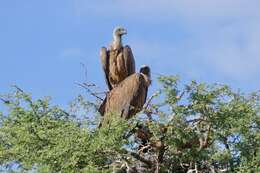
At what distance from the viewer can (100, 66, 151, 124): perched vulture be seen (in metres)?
14.5

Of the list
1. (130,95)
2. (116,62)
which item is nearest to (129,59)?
(116,62)

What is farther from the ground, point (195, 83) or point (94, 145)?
point (195, 83)

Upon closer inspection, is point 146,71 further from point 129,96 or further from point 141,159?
point 141,159

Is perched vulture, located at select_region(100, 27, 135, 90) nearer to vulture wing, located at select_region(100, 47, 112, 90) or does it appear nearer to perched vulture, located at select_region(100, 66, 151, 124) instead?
vulture wing, located at select_region(100, 47, 112, 90)

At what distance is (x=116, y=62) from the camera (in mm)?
15812

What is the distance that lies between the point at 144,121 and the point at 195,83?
91 centimetres

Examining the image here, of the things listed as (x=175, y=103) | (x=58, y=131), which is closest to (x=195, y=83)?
(x=175, y=103)

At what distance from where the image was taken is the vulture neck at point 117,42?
52.5 feet

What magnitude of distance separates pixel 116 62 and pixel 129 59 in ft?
0.79

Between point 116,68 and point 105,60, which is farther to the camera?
point 105,60

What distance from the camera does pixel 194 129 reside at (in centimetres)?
1282

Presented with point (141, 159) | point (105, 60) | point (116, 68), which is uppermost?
point (105, 60)

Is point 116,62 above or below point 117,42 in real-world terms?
below

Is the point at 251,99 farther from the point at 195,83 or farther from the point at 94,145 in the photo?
the point at 94,145
